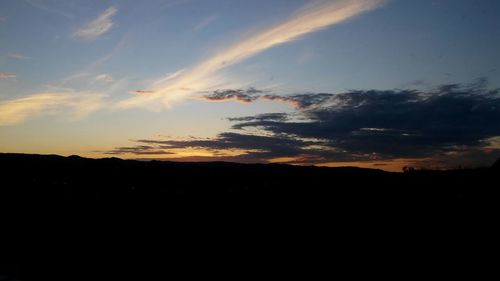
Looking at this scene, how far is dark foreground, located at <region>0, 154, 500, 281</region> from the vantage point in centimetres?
1394

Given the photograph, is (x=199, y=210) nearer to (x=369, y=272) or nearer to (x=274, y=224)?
(x=274, y=224)

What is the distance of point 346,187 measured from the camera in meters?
20.6

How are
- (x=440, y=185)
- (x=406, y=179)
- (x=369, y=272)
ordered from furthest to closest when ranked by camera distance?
(x=406, y=179) < (x=440, y=185) < (x=369, y=272)

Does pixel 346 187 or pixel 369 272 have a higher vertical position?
pixel 346 187

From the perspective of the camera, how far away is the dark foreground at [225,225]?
13.9 m

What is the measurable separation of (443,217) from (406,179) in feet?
28.1

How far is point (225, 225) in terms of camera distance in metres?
17.7

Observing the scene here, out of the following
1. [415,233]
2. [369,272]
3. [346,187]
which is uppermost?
[346,187]

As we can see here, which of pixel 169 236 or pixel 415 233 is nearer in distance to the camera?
pixel 415 233

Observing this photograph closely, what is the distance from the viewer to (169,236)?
692 inches

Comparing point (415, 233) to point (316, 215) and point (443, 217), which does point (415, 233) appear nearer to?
point (443, 217)

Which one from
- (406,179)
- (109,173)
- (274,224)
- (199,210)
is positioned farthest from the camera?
(109,173)

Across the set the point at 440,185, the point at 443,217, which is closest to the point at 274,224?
the point at 443,217

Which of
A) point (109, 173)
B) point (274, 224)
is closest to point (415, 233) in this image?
point (274, 224)
